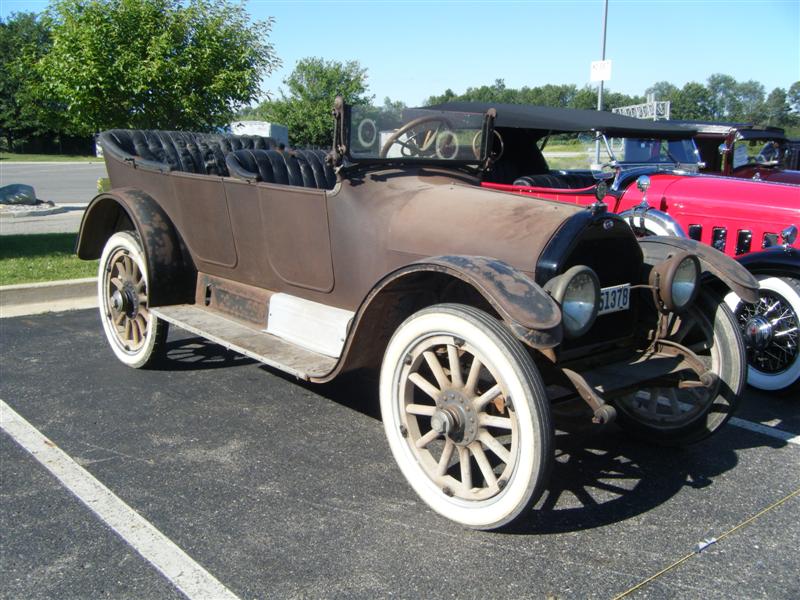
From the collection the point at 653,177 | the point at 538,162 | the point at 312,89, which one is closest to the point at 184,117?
the point at 538,162

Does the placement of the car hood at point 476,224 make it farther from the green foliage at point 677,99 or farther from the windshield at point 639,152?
the green foliage at point 677,99

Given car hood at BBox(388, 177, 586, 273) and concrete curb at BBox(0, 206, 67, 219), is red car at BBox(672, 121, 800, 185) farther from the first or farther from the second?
concrete curb at BBox(0, 206, 67, 219)

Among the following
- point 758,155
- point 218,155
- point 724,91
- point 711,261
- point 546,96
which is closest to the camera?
point 711,261

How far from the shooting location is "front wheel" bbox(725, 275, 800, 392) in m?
4.31

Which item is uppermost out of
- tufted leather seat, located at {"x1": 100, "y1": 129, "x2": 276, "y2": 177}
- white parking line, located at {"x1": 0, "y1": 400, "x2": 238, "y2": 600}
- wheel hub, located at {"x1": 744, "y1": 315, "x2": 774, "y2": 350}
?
tufted leather seat, located at {"x1": 100, "y1": 129, "x2": 276, "y2": 177}

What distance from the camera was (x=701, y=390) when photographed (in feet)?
10.9

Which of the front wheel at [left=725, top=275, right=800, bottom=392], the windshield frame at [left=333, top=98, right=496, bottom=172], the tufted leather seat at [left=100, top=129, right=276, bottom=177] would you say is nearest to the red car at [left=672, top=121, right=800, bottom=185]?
the front wheel at [left=725, top=275, right=800, bottom=392]

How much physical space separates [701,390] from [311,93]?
26.6 metres

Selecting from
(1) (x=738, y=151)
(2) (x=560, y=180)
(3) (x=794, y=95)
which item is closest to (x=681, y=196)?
(2) (x=560, y=180)

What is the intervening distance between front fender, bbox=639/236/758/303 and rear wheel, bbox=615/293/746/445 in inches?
7.5

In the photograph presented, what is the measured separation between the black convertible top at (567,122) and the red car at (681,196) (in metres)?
0.01

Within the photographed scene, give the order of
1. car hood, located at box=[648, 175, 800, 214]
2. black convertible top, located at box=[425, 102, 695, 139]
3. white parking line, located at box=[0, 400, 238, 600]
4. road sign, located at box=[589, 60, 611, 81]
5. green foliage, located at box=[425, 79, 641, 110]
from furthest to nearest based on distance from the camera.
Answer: green foliage, located at box=[425, 79, 641, 110], road sign, located at box=[589, 60, 611, 81], black convertible top, located at box=[425, 102, 695, 139], car hood, located at box=[648, 175, 800, 214], white parking line, located at box=[0, 400, 238, 600]

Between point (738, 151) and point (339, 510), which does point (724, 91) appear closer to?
point (738, 151)

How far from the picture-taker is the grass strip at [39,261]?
22.7 ft
